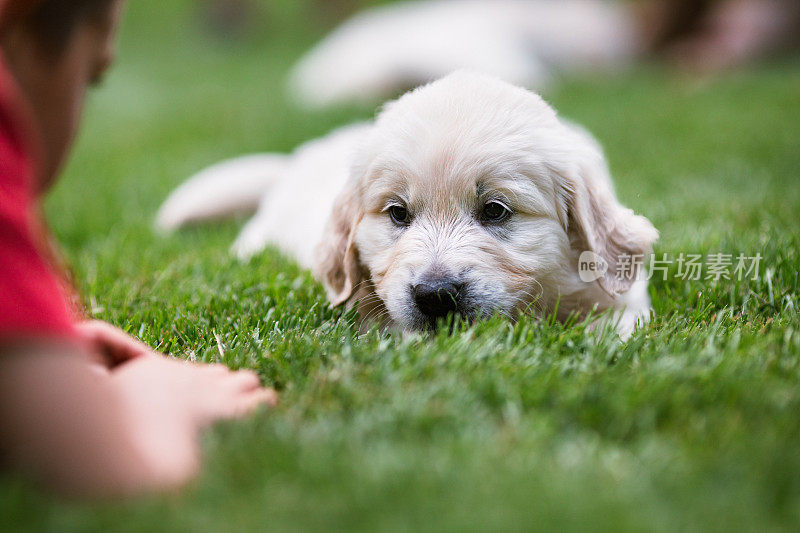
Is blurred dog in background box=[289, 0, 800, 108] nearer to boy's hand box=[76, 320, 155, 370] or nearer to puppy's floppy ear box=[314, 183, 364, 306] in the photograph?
puppy's floppy ear box=[314, 183, 364, 306]

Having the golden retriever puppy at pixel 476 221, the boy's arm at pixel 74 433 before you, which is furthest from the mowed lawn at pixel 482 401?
the golden retriever puppy at pixel 476 221

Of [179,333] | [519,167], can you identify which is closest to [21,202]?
[179,333]

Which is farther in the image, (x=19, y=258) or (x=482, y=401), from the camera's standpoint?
(x=482, y=401)

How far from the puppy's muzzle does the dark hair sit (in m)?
1.32

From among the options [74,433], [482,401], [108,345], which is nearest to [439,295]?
[482,401]

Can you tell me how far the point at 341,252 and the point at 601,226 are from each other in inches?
40.3

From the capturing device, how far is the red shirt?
5.39ft

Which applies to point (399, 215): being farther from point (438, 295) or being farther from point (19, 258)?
point (19, 258)

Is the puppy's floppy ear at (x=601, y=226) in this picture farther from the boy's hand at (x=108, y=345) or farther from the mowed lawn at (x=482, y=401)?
the boy's hand at (x=108, y=345)

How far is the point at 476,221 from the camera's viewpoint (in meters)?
2.93

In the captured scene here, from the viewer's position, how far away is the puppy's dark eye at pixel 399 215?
3042mm

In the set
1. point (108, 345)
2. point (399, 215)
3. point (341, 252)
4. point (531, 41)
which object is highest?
point (531, 41)

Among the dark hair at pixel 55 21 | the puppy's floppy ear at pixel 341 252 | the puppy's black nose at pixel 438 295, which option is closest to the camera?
the dark hair at pixel 55 21

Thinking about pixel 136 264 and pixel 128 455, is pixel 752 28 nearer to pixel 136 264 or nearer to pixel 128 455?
pixel 136 264
